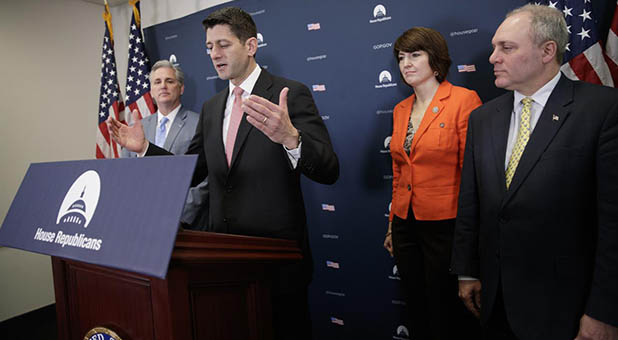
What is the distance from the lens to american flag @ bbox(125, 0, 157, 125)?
11.1ft

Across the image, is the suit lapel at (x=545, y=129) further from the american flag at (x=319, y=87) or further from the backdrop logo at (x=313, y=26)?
the backdrop logo at (x=313, y=26)

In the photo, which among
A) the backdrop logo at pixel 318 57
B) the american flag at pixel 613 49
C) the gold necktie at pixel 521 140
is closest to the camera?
the gold necktie at pixel 521 140

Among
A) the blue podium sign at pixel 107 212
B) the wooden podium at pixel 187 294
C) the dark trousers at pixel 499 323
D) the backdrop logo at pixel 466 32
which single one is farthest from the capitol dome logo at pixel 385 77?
the blue podium sign at pixel 107 212

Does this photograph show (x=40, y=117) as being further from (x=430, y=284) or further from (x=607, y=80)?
(x=607, y=80)

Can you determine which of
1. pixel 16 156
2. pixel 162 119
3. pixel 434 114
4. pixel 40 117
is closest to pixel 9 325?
pixel 16 156

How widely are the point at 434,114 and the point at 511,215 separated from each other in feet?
2.24

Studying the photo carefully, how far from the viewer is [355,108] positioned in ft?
8.61

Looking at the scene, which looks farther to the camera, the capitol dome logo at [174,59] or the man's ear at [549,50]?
the capitol dome logo at [174,59]

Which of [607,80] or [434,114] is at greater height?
[607,80]

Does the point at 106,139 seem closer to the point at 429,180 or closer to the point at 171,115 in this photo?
the point at 171,115

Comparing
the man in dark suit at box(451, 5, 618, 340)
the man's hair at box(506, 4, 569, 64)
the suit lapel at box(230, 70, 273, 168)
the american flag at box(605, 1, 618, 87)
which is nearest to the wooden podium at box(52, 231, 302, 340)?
the suit lapel at box(230, 70, 273, 168)

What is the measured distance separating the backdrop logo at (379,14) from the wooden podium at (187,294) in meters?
1.80

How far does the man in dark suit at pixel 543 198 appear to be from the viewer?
1163 mm

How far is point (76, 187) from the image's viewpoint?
39.3 inches
